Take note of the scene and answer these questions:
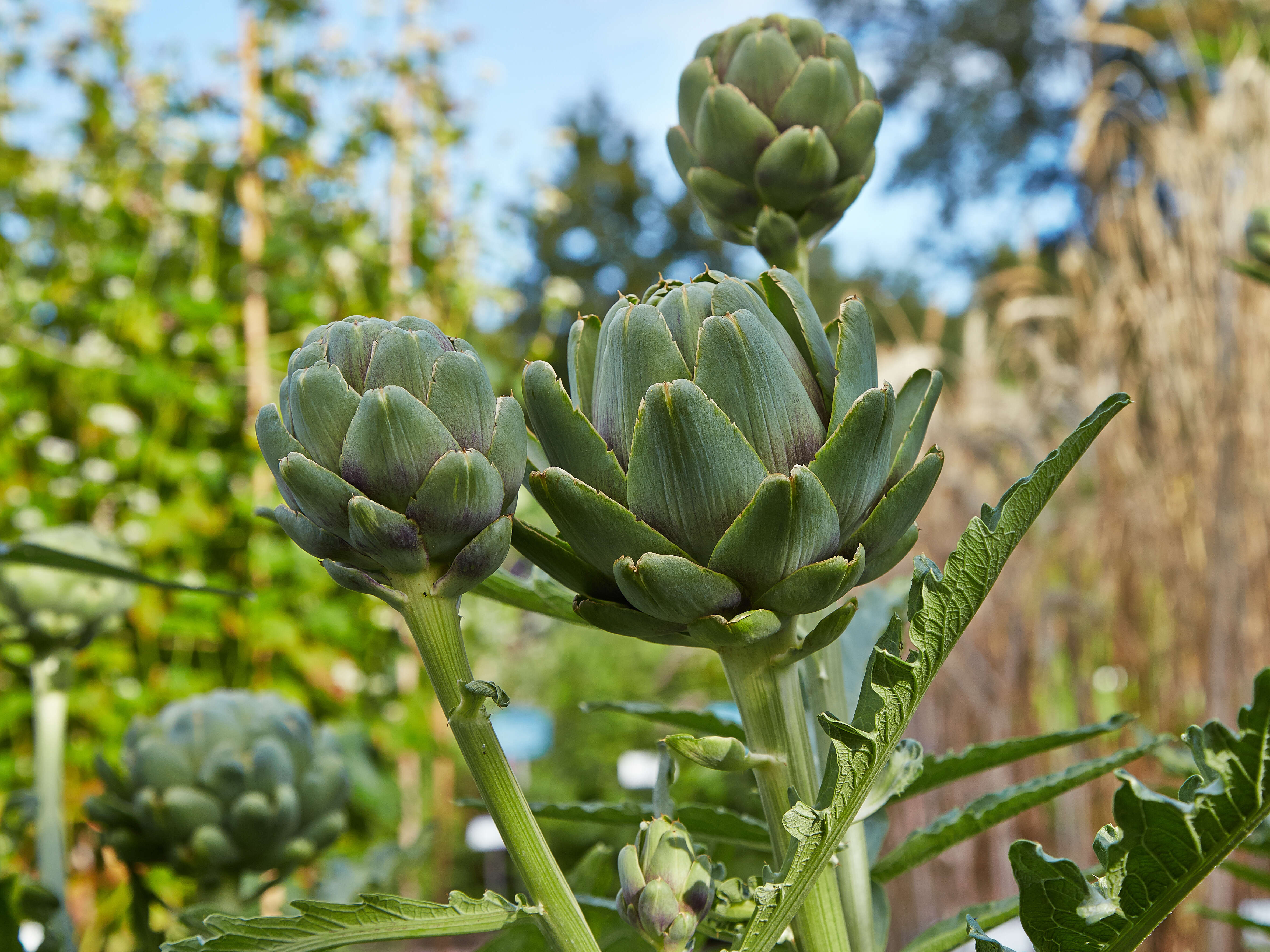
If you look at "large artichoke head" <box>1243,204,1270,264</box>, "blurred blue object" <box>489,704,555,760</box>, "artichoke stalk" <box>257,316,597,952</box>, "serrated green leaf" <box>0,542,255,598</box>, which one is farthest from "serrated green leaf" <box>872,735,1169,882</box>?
"blurred blue object" <box>489,704,555,760</box>

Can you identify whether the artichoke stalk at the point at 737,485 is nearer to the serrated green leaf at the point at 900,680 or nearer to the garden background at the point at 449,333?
the serrated green leaf at the point at 900,680

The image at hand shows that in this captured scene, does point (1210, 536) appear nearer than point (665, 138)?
No

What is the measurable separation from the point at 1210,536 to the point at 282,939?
1.32 m

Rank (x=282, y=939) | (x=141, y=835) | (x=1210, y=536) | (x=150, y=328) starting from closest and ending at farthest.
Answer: (x=282, y=939) < (x=141, y=835) < (x=1210, y=536) < (x=150, y=328)

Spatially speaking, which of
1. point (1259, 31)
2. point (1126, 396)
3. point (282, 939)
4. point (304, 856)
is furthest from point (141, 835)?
point (1259, 31)

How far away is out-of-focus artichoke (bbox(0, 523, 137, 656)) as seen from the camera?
557 millimetres

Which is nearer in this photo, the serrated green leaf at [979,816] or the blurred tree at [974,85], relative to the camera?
the serrated green leaf at [979,816]

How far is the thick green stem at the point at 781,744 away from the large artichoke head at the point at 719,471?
0.01m

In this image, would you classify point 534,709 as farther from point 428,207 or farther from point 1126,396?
point 1126,396

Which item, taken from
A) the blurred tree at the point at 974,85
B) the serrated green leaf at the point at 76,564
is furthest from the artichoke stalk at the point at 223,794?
the blurred tree at the point at 974,85

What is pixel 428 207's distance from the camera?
2158 millimetres

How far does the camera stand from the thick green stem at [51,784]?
42 centimetres

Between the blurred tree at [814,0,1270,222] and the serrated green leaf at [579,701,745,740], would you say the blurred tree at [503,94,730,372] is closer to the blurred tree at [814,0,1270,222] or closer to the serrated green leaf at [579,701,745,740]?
the blurred tree at [814,0,1270,222]

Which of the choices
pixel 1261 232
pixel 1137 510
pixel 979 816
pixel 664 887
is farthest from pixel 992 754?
pixel 1137 510
